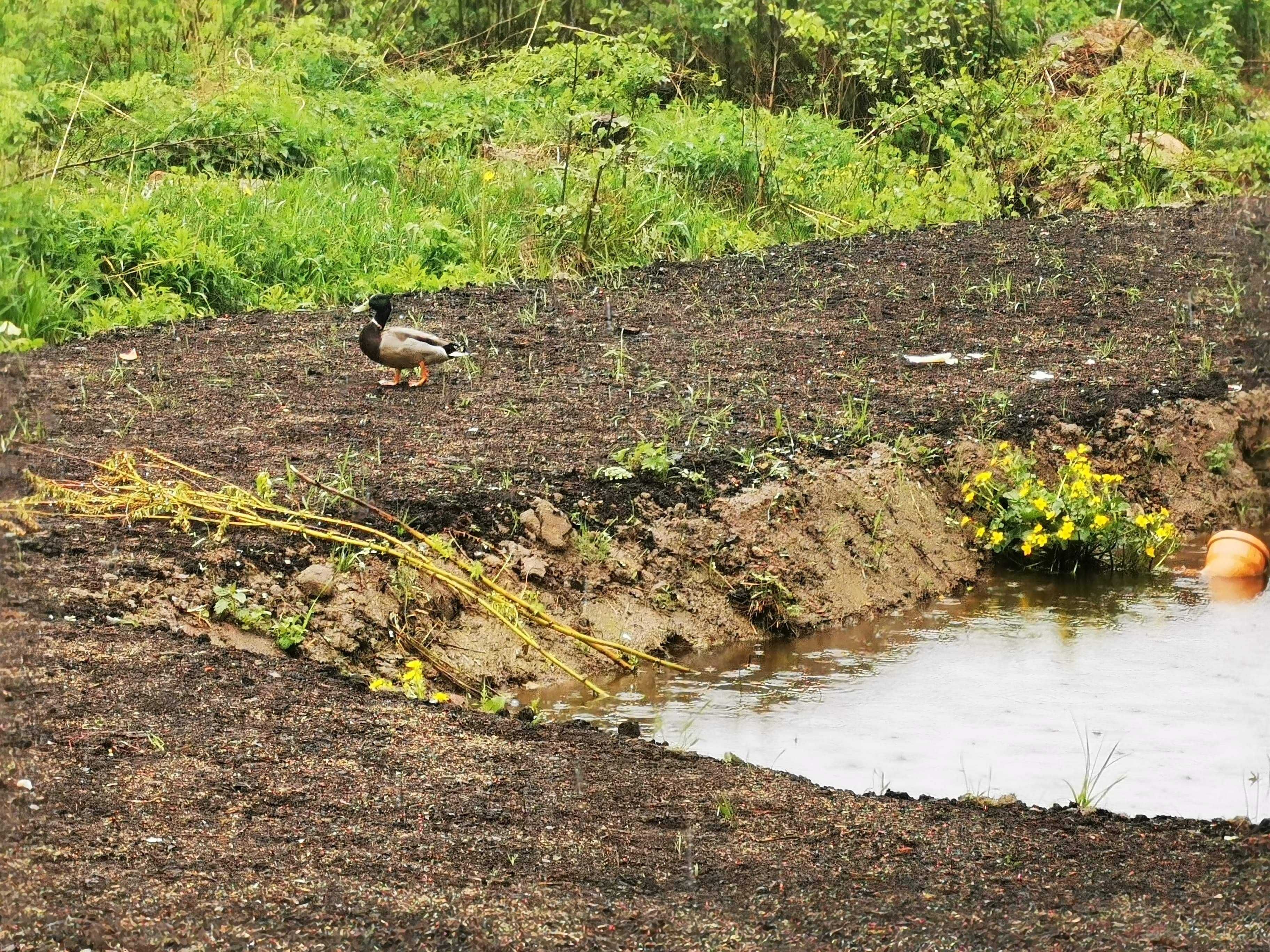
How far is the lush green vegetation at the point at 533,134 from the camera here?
868 centimetres

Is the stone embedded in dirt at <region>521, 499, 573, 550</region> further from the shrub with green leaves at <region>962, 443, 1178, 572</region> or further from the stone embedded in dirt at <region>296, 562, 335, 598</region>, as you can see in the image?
the shrub with green leaves at <region>962, 443, 1178, 572</region>

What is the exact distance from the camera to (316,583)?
4.76m

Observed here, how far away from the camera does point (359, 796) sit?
3.42 meters

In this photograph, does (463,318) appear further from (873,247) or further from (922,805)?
(922,805)

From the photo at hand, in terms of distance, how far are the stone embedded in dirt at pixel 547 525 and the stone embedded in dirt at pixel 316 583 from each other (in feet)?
2.47

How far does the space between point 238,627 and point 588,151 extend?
23.7ft

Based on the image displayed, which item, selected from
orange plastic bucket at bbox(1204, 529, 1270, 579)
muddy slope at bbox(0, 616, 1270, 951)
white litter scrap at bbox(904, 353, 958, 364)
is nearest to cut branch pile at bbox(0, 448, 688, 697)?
muddy slope at bbox(0, 616, 1270, 951)

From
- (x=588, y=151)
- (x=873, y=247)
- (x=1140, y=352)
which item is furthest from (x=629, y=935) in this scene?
(x=588, y=151)

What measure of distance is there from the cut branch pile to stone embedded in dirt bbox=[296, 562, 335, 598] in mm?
165

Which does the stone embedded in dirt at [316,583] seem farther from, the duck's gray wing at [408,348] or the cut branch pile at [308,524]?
the duck's gray wing at [408,348]

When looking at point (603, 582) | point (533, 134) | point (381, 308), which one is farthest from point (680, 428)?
point (533, 134)

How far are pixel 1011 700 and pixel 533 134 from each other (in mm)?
7642

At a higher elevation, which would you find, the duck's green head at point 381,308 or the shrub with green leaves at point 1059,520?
the duck's green head at point 381,308

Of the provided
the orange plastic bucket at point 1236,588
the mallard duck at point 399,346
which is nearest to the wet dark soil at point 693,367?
the mallard duck at point 399,346
